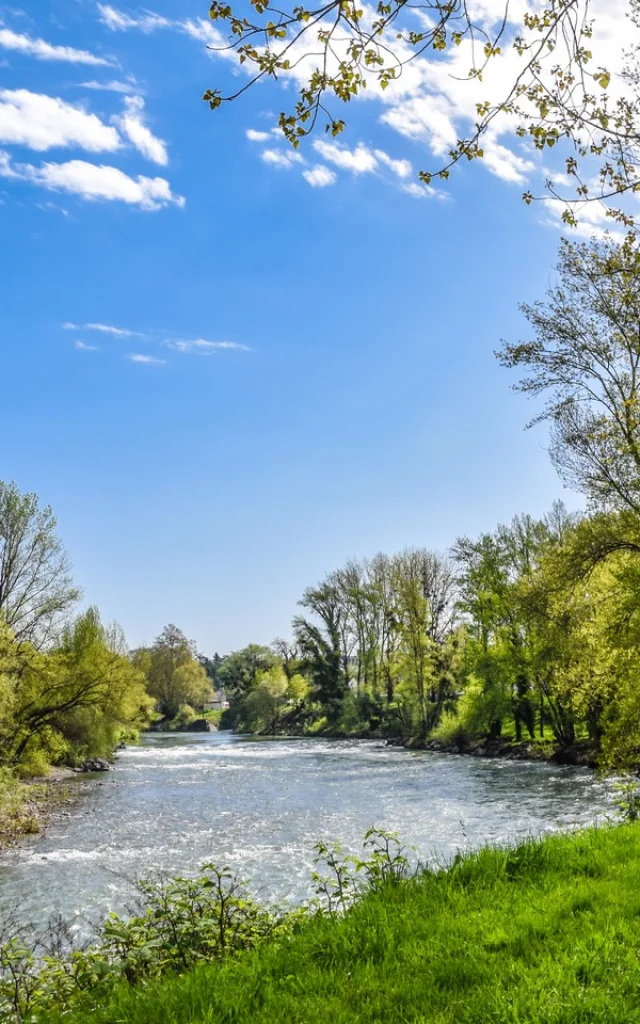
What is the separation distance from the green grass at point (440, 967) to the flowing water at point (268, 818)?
2242 millimetres

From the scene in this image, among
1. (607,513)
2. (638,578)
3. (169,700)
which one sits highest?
(607,513)

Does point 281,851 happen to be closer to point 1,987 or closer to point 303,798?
point 303,798

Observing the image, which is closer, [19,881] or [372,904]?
[372,904]

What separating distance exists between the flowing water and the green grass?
2242 millimetres

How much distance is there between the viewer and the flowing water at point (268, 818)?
1257 centimetres

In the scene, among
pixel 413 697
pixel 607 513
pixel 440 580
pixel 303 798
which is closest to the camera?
pixel 607 513

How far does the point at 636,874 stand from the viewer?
6.32m

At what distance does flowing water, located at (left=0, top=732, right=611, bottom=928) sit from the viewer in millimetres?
12570

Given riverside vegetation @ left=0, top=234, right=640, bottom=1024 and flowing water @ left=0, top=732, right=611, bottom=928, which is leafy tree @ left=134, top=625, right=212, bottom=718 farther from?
flowing water @ left=0, top=732, right=611, bottom=928

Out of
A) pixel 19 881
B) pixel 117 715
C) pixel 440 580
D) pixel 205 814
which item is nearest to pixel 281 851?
pixel 19 881

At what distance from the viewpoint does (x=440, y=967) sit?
4.45 metres

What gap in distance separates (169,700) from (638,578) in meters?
84.2

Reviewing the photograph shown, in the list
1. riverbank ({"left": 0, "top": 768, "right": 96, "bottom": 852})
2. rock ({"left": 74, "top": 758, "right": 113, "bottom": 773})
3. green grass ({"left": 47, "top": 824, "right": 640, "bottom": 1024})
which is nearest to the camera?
green grass ({"left": 47, "top": 824, "right": 640, "bottom": 1024})

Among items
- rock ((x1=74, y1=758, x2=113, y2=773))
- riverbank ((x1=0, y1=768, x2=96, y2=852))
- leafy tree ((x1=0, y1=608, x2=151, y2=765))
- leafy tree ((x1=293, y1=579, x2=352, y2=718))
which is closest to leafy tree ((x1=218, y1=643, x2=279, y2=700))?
leafy tree ((x1=293, y1=579, x2=352, y2=718))
